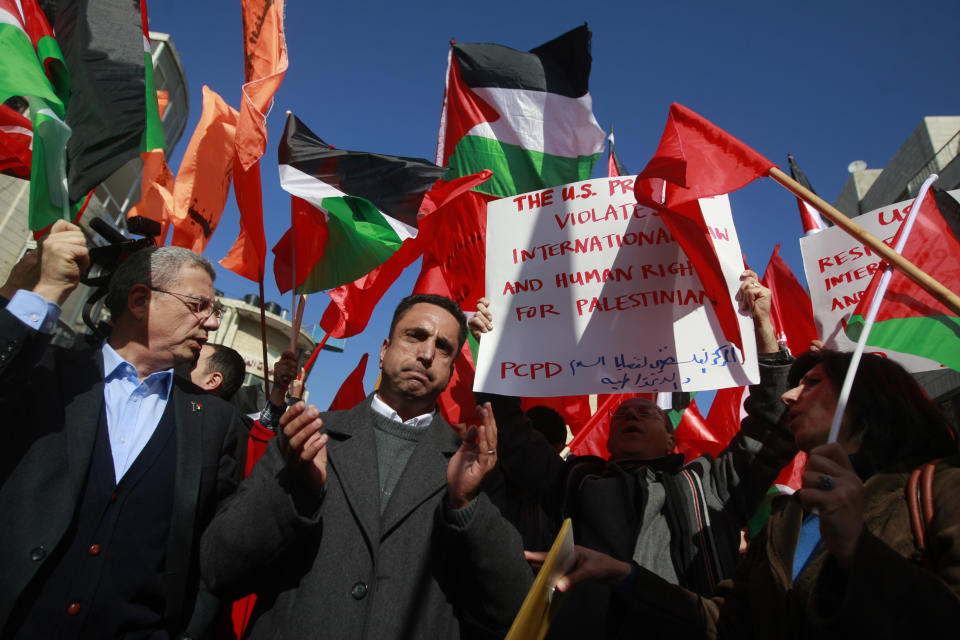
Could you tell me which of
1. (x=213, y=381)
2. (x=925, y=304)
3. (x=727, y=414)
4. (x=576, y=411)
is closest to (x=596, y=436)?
(x=576, y=411)

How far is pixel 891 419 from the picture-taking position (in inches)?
66.5

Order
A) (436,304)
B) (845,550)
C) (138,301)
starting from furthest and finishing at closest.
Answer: (436,304) → (138,301) → (845,550)

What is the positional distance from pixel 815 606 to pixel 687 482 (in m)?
1.13

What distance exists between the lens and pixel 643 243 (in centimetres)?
317

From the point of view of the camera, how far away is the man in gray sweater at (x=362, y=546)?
5.48ft

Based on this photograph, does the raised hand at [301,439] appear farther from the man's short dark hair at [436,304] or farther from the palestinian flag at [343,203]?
the palestinian flag at [343,203]

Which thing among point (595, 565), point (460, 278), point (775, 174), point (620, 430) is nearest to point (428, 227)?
point (460, 278)

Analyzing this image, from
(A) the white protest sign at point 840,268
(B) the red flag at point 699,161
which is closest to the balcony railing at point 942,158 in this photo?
(A) the white protest sign at point 840,268

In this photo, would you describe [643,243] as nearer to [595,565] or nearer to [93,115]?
[595,565]

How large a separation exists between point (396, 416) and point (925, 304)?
2.31 meters

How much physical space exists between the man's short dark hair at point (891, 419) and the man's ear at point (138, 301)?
8.04ft

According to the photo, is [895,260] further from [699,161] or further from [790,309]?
[790,309]

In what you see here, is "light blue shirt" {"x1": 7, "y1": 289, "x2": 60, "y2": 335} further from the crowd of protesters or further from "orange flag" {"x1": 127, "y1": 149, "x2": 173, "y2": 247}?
"orange flag" {"x1": 127, "y1": 149, "x2": 173, "y2": 247}

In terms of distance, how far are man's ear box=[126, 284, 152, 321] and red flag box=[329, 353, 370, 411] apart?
2.81 m
